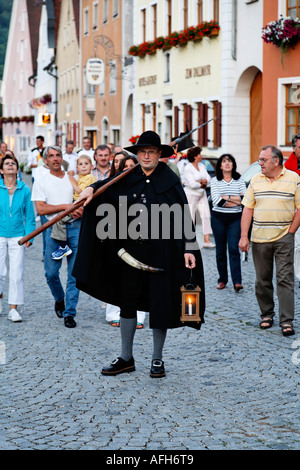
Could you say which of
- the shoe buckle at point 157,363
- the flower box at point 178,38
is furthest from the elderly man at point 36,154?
the shoe buckle at point 157,363

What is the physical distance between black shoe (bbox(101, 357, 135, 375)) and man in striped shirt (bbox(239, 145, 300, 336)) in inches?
84.6

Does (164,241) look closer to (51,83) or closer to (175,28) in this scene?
(175,28)

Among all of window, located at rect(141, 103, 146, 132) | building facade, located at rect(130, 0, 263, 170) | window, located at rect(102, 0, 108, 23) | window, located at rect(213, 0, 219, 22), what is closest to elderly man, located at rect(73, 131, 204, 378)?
building facade, located at rect(130, 0, 263, 170)

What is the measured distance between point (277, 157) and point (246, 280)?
13.4 feet

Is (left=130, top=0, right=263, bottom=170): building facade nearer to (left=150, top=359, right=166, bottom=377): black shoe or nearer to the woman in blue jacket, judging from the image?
the woman in blue jacket

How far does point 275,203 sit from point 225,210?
3042 millimetres

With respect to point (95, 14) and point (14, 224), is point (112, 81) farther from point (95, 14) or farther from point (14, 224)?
point (14, 224)

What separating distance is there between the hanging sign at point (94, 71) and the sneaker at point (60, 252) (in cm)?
2848

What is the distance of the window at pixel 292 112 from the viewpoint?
79.3 feet

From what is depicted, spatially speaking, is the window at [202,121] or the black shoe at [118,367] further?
the window at [202,121]

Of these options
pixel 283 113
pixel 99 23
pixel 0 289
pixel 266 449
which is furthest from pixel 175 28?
pixel 266 449

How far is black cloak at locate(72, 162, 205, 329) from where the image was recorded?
7547 millimetres

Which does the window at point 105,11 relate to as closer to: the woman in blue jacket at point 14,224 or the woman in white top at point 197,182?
the woman in white top at point 197,182
